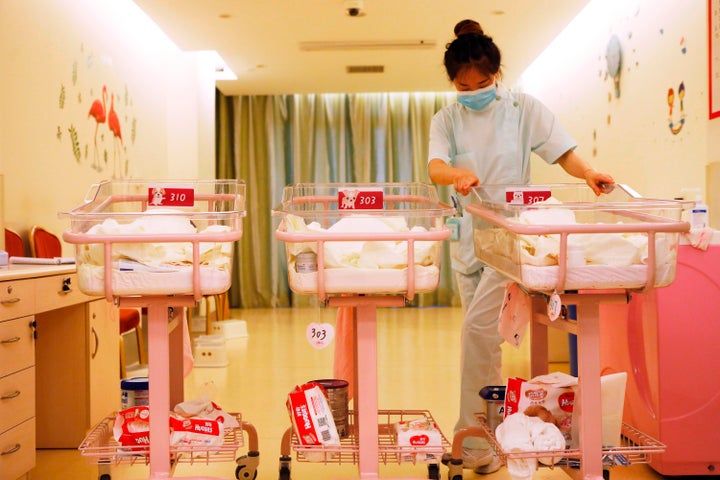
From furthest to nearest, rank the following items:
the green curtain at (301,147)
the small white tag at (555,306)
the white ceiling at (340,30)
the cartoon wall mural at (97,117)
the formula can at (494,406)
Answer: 1. the green curtain at (301,147)
2. the white ceiling at (340,30)
3. the cartoon wall mural at (97,117)
4. the formula can at (494,406)
5. the small white tag at (555,306)

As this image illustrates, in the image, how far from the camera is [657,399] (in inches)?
94.4

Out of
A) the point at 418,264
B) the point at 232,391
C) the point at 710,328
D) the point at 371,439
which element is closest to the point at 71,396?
the point at 232,391

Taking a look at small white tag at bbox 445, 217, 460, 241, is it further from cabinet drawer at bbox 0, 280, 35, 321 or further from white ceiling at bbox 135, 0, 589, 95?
white ceiling at bbox 135, 0, 589, 95

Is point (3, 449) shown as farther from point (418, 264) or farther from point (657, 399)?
point (657, 399)

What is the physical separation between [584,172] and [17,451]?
6.66ft

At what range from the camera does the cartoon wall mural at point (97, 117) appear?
13.4 ft

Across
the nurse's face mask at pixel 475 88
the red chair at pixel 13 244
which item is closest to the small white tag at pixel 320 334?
the nurse's face mask at pixel 475 88

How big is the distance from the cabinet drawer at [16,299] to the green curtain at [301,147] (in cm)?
554

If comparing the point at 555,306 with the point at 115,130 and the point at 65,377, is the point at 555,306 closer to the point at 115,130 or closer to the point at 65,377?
the point at 65,377

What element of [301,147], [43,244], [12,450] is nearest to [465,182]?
[12,450]

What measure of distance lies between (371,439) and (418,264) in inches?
17.3

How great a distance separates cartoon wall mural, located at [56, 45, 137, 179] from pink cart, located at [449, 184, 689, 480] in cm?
296

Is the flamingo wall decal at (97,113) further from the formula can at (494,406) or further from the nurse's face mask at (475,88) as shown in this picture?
the formula can at (494,406)

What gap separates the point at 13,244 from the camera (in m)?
3.35
